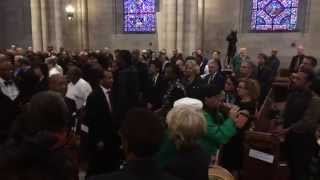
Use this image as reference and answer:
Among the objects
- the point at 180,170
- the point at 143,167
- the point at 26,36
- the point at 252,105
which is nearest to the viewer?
the point at 143,167

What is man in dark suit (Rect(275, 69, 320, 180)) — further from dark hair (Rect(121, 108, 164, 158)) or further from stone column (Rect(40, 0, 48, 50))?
stone column (Rect(40, 0, 48, 50))

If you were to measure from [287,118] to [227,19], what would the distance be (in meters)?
11.8

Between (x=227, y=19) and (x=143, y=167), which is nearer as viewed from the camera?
(x=143, y=167)

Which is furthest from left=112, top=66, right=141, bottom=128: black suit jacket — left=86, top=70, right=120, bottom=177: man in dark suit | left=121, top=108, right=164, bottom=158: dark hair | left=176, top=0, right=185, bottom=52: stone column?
left=176, top=0, right=185, bottom=52: stone column

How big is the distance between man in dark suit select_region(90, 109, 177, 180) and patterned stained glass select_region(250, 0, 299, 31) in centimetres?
1465

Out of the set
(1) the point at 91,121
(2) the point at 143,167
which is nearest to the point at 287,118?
(1) the point at 91,121

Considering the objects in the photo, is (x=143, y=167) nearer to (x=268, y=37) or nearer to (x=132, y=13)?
(x=268, y=37)

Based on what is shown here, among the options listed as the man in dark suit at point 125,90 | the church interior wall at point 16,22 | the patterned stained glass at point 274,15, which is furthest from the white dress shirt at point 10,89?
the church interior wall at point 16,22

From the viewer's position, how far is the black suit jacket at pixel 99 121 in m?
4.47

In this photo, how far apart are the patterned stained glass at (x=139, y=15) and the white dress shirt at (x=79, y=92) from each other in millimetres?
12300

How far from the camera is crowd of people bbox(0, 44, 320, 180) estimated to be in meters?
1.70

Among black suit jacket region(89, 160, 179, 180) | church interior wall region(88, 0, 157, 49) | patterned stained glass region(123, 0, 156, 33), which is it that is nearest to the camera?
black suit jacket region(89, 160, 179, 180)

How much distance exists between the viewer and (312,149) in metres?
4.55

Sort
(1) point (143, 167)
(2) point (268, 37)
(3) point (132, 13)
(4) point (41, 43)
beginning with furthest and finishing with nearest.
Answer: (3) point (132, 13) → (4) point (41, 43) → (2) point (268, 37) → (1) point (143, 167)
